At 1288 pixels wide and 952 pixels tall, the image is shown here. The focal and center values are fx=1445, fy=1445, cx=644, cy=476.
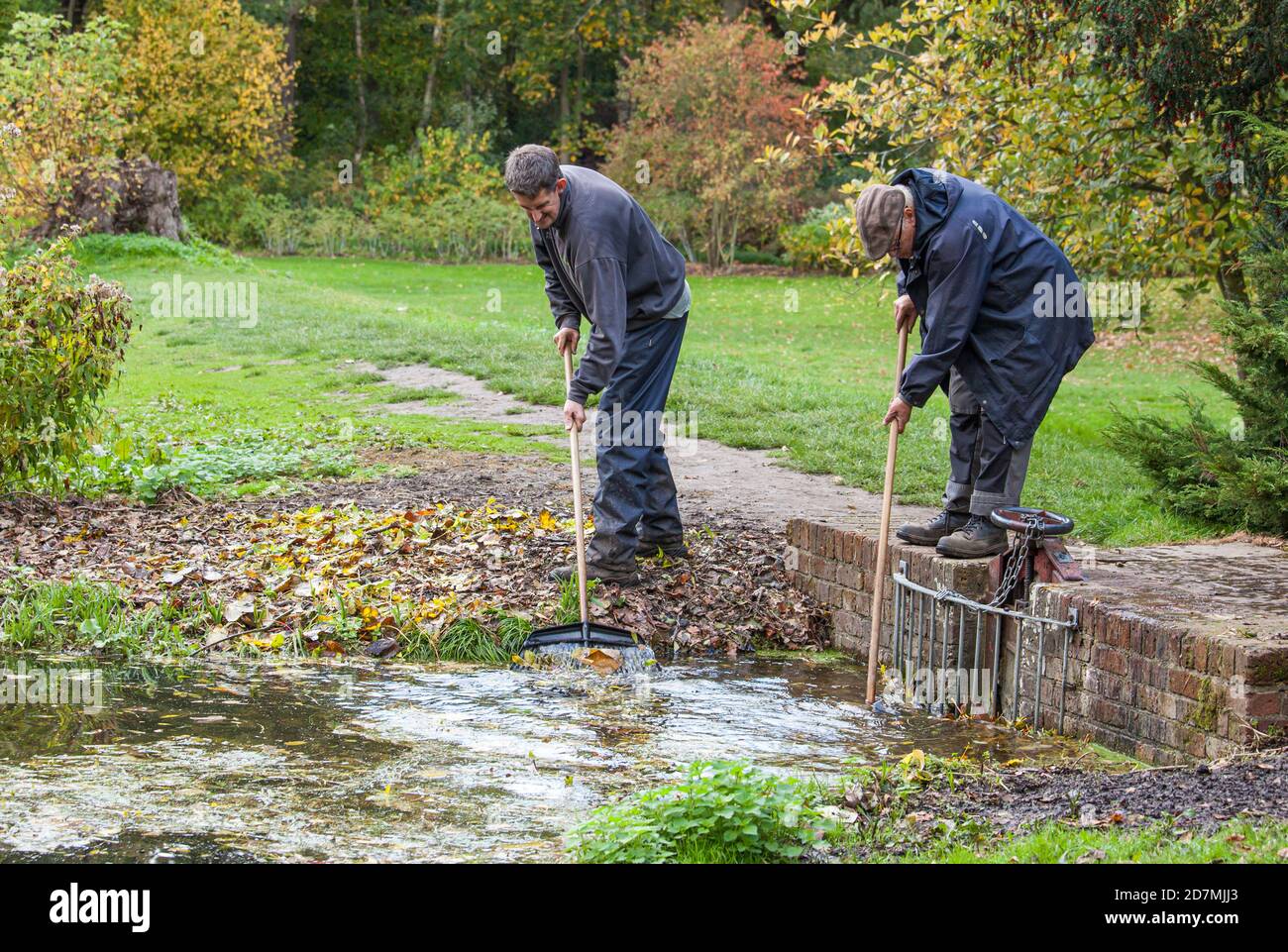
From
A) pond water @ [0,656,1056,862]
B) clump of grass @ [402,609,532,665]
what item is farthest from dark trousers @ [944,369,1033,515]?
clump of grass @ [402,609,532,665]

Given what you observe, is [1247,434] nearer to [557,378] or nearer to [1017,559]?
[1017,559]

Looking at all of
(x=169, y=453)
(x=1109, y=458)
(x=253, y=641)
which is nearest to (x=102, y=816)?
(x=253, y=641)

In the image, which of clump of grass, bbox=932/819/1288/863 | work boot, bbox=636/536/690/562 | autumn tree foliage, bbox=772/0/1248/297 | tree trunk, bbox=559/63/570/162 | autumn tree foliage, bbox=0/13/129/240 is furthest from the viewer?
tree trunk, bbox=559/63/570/162

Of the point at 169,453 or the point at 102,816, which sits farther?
the point at 169,453

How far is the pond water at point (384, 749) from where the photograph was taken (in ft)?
14.7

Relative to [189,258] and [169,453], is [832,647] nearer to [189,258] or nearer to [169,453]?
[169,453]

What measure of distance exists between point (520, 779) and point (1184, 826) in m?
2.26

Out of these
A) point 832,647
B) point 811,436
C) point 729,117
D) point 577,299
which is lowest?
point 832,647

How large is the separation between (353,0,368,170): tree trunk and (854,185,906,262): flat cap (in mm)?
36573

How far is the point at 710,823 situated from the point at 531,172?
3.61 m

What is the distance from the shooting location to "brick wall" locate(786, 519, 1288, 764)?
499 centimetres

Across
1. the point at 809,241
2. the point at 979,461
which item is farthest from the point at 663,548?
the point at 809,241

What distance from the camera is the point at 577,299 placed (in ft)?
24.8

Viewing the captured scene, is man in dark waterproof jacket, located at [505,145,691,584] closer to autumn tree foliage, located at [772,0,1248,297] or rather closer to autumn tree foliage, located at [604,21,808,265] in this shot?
autumn tree foliage, located at [772,0,1248,297]
